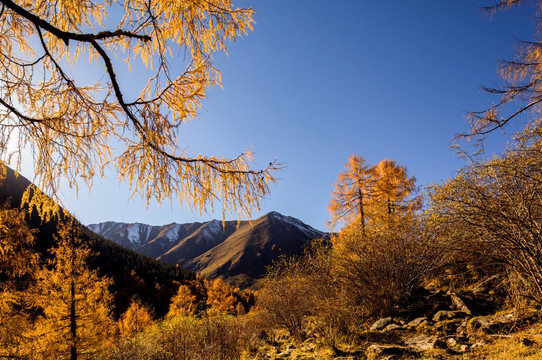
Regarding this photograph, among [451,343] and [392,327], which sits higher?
[451,343]

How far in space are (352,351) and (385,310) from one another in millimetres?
1947

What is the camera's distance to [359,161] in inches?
572

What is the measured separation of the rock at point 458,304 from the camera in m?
5.15

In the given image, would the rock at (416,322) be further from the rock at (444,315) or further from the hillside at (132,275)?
the hillside at (132,275)

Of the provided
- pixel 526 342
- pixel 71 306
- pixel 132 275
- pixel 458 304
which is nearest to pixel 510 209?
pixel 526 342

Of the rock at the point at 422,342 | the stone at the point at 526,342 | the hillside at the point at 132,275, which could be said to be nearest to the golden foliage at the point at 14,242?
the rock at the point at 422,342

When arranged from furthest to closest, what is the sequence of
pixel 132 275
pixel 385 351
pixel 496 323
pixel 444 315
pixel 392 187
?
pixel 132 275 → pixel 392 187 → pixel 444 315 → pixel 385 351 → pixel 496 323

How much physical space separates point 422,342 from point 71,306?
1279cm

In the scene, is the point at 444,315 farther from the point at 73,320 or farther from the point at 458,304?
the point at 73,320

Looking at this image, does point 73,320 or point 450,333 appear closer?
point 450,333

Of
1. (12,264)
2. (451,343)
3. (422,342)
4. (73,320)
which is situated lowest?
(73,320)

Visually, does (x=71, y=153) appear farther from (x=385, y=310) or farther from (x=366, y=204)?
(x=366, y=204)

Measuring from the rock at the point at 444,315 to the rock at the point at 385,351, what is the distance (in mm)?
1594

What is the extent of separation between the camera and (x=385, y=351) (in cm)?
436
